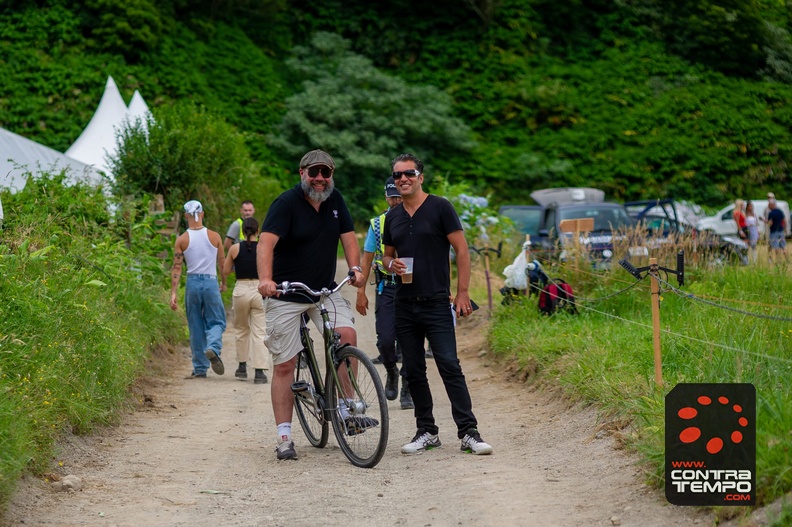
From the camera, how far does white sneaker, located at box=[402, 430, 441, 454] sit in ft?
24.1

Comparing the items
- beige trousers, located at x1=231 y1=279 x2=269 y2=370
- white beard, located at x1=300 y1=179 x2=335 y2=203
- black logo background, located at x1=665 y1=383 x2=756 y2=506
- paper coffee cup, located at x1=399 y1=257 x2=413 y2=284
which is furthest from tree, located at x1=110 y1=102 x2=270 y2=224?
black logo background, located at x1=665 y1=383 x2=756 y2=506

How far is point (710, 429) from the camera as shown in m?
5.22

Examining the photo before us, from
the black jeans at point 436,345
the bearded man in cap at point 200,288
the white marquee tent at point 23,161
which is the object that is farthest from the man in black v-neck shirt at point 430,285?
the white marquee tent at point 23,161

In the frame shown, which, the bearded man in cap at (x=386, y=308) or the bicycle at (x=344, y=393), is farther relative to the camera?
the bearded man in cap at (x=386, y=308)

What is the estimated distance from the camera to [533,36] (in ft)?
135

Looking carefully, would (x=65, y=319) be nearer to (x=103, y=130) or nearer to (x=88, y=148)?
(x=88, y=148)

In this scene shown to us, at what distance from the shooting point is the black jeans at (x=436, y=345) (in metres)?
7.23

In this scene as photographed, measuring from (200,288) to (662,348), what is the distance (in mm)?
5425

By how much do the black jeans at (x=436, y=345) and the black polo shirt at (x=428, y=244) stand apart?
0.09m

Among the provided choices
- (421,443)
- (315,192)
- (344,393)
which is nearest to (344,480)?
(344,393)

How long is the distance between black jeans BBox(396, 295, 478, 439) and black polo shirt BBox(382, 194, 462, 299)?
0.29 ft

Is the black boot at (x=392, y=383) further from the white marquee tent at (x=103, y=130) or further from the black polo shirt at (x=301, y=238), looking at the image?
the white marquee tent at (x=103, y=130)

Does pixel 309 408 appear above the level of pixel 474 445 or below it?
above

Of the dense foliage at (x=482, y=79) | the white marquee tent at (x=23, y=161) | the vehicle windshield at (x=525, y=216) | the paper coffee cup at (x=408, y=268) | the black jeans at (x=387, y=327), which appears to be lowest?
the black jeans at (x=387, y=327)
